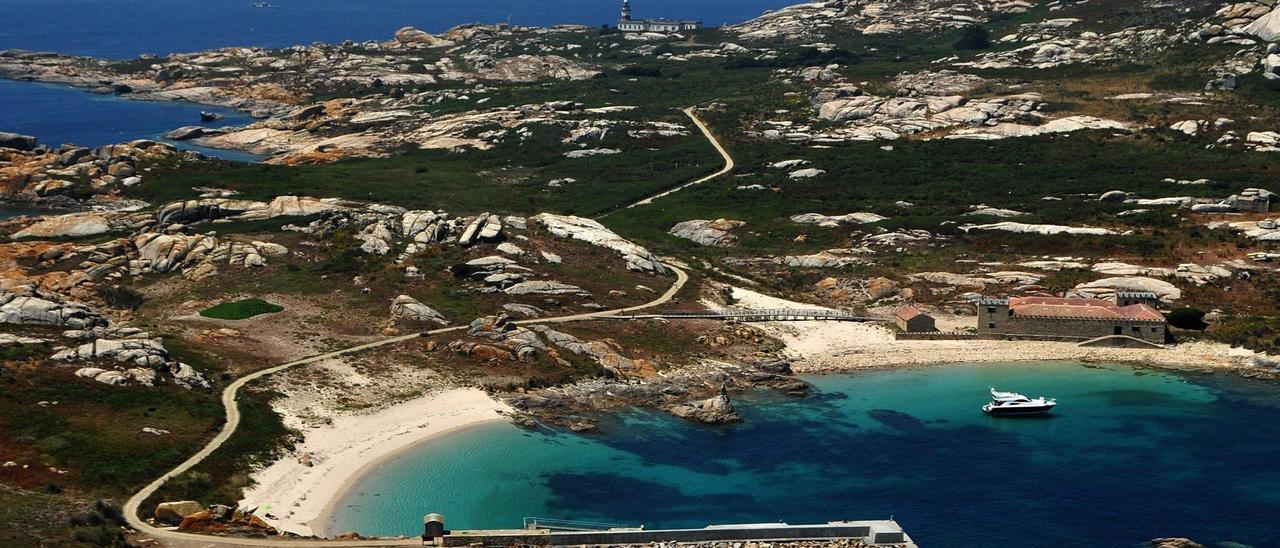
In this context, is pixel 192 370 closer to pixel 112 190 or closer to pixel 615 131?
pixel 112 190

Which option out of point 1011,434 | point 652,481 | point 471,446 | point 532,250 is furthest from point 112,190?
point 1011,434

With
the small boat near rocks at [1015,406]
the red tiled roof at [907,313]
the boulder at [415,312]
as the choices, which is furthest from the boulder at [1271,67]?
the boulder at [415,312]

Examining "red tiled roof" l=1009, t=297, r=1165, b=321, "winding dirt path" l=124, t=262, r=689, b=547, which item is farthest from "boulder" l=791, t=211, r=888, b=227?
"red tiled roof" l=1009, t=297, r=1165, b=321

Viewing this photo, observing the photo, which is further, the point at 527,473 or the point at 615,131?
the point at 615,131

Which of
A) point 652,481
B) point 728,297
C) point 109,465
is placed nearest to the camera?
point 109,465

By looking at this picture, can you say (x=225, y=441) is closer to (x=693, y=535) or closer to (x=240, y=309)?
(x=240, y=309)

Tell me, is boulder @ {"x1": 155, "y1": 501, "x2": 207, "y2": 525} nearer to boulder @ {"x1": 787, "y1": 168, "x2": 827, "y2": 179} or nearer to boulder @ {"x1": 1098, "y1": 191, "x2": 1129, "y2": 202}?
boulder @ {"x1": 1098, "y1": 191, "x2": 1129, "y2": 202}

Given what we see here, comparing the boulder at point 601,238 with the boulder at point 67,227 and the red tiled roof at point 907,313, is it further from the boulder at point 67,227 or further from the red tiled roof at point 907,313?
the boulder at point 67,227
